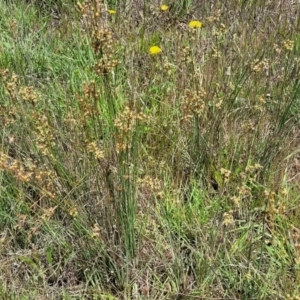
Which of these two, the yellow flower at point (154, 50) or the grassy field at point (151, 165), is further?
the yellow flower at point (154, 50)

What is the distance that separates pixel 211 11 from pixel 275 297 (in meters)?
1.52

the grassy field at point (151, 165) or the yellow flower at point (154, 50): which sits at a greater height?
the yellow flower at point (154, 50)

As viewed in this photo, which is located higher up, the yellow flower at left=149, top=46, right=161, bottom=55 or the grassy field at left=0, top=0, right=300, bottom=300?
the yellow flower at left=149, top=46, right=161, bottom=55

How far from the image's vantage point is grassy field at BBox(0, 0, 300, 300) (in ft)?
5.27

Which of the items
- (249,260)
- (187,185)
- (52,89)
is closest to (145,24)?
(52,89)

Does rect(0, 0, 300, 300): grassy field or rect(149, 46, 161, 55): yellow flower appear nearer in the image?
rect(0, 0, 300, 300): grassy field

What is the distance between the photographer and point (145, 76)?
7.41ft

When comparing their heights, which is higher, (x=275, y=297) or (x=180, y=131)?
(x=180, y=131)

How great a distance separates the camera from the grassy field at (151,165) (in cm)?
161

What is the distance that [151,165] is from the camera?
6.25ft

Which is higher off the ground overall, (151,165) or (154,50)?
(154,50)

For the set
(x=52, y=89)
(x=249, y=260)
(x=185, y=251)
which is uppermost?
(x=52, y=89)

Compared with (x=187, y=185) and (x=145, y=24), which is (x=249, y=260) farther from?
(x=145, y=24)

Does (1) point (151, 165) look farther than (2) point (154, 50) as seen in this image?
No
